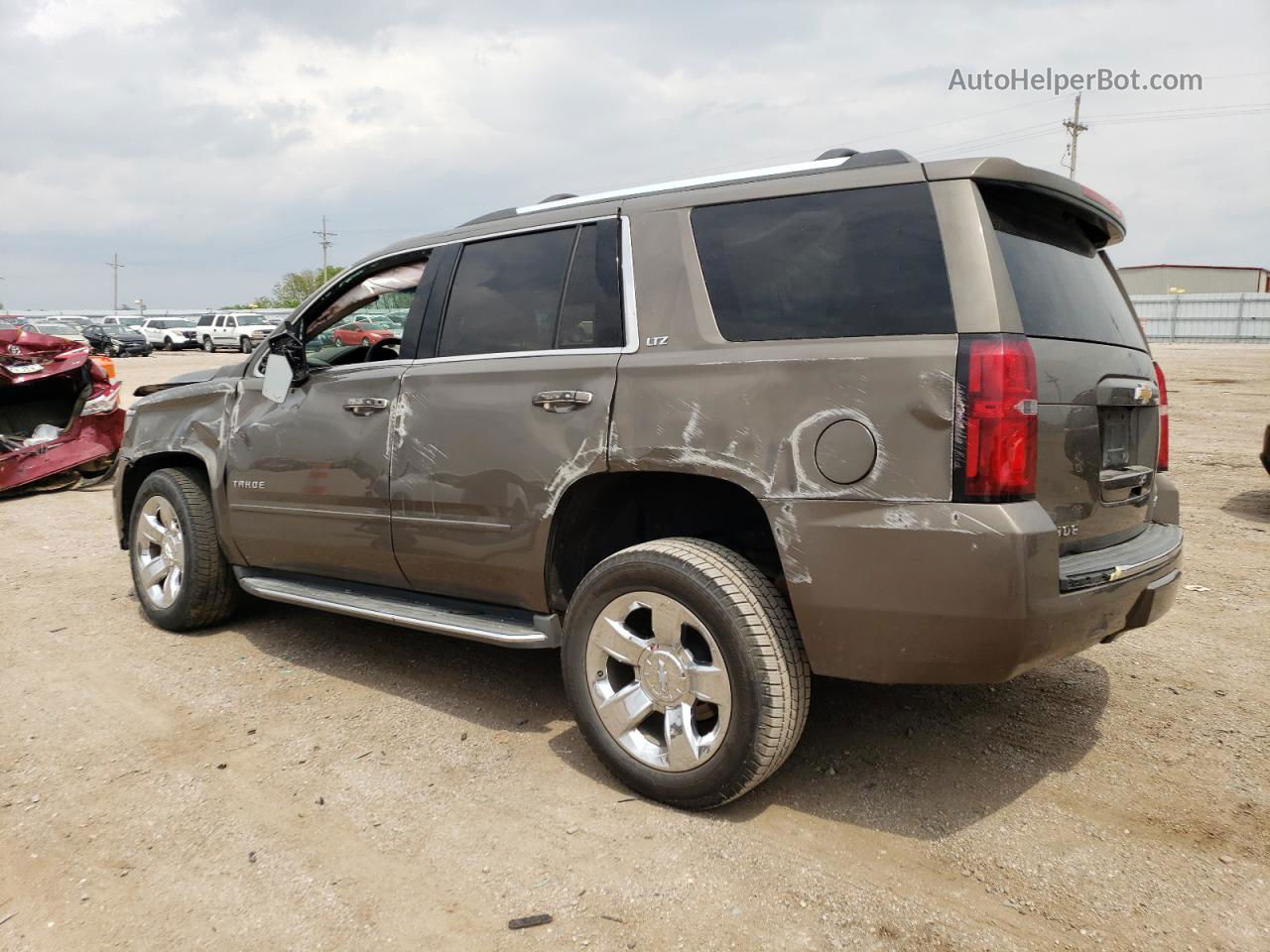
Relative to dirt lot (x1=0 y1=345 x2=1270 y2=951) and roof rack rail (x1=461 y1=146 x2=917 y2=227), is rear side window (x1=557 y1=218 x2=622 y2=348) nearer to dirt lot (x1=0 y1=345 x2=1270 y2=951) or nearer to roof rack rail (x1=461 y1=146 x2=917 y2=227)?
roof rack rail (x1=461 y1=146 x2=917 y2=227)

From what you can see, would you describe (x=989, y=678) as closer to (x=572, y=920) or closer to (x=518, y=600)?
(x=572, y=920)

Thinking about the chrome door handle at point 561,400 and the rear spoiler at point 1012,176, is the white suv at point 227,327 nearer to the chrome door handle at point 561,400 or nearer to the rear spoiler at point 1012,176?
the chrome door handle at point 561,400

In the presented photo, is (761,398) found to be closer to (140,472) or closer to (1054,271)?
(1054,271)

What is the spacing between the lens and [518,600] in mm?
3480

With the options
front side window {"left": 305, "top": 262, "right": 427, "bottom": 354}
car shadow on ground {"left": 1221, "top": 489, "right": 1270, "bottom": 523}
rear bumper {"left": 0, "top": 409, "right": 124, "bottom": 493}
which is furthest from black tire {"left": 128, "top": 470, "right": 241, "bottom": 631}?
car shadow on ground {"left": 1221, "top": 489, "right": 1270, "bottom": 523}

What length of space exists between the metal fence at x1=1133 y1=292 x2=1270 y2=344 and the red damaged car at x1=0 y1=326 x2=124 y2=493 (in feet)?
129

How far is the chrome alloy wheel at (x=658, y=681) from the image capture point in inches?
113

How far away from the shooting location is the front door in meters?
3.85

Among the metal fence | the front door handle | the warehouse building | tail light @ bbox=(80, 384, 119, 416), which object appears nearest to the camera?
the front door handle

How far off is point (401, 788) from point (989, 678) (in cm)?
189

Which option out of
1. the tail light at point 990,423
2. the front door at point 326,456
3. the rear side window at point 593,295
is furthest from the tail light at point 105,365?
the tail light at point 990,423

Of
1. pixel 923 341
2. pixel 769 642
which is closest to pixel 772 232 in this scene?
pixel 923 341

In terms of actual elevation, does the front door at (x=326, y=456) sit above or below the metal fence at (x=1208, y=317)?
below

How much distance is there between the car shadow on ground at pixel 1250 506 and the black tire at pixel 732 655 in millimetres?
5599
